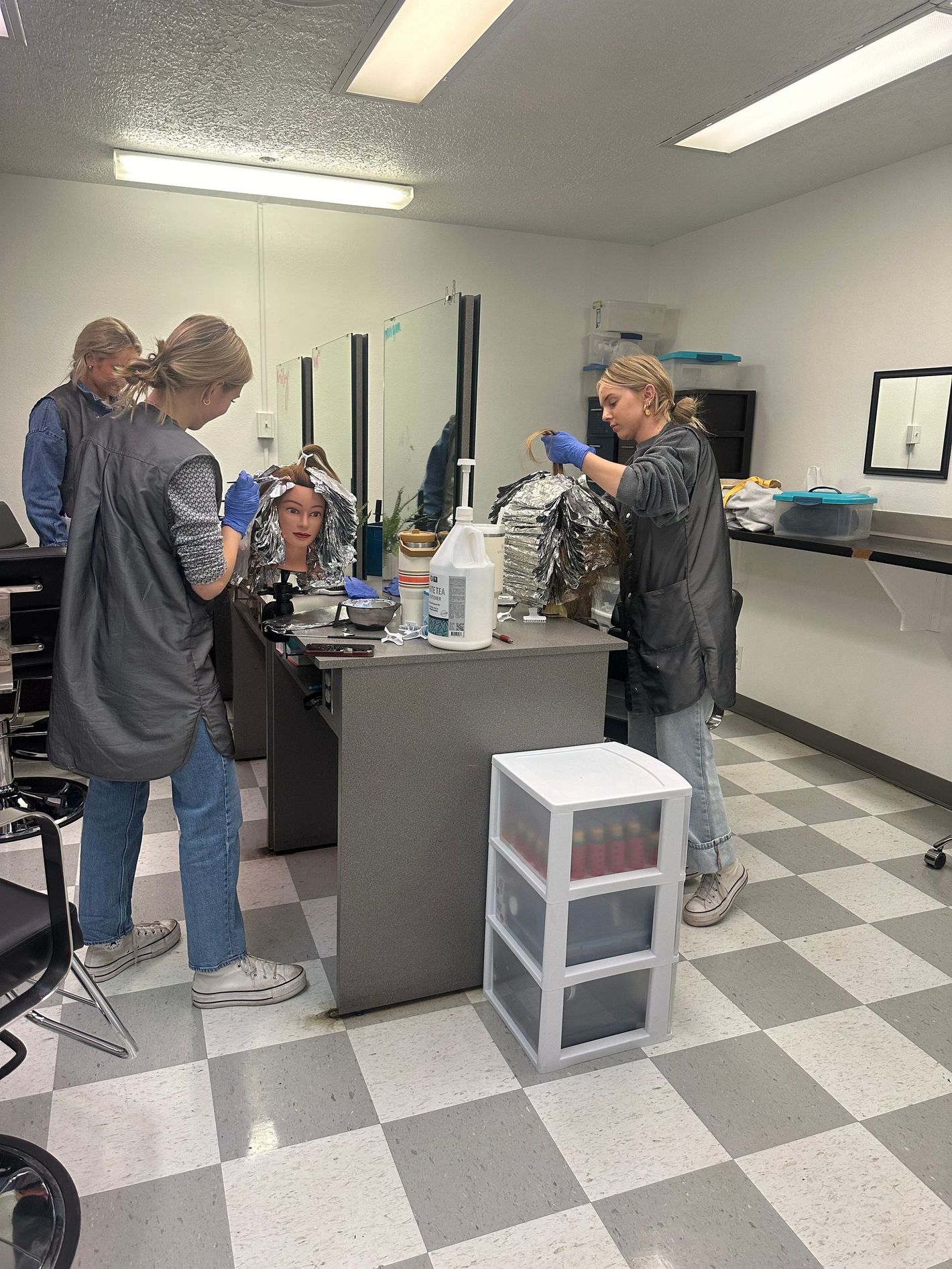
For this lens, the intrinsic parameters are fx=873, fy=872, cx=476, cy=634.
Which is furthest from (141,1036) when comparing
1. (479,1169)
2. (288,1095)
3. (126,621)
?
(126,621)

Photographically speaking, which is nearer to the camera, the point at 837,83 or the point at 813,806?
the point at 837,83

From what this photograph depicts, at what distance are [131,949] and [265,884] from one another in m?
0.47

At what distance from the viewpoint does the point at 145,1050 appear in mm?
1799

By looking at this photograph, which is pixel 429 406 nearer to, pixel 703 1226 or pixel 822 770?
pixel 822 770

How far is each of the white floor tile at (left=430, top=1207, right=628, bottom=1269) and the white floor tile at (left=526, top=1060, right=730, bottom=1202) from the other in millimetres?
70

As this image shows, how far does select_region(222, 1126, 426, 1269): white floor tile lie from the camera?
53.1 inches

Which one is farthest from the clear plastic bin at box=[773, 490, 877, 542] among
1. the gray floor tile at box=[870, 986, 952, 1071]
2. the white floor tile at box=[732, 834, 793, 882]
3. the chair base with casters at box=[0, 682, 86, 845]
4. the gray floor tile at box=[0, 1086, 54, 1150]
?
the gray floor tile at box=[0, 1086, 54, 1150]

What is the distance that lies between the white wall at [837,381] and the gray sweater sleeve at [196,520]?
8.70 feet

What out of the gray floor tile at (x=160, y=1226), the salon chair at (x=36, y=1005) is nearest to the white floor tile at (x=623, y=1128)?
the gray floor tile at (x=160, y=1226)

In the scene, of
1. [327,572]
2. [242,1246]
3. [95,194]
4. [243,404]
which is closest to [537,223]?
[243,404]

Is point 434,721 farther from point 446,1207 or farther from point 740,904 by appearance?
point 740,904

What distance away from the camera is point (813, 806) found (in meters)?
3.21

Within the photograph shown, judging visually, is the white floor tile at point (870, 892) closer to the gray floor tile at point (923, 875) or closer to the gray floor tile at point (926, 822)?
the gray floor tile at point (923, 875)

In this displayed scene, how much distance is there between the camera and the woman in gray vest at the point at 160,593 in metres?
1.61
